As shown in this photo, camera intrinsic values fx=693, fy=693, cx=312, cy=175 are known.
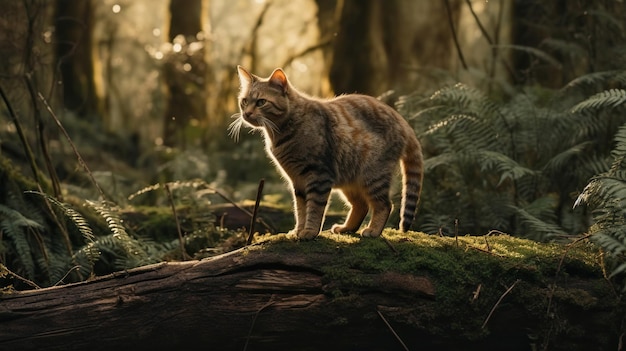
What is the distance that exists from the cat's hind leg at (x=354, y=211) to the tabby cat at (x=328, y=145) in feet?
0.04

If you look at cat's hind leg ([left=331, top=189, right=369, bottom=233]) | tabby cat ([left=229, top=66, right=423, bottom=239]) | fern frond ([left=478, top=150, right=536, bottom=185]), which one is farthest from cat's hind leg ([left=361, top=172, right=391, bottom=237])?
fern frond ([left=478, top=150, right=536, bottom=185])

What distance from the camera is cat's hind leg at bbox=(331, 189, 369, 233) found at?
6.17 metres

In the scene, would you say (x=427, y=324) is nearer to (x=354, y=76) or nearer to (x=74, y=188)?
(x=74, y=188)

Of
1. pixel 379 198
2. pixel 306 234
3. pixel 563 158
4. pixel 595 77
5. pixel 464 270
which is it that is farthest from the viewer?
pixel 595 77

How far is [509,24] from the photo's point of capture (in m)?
11.8

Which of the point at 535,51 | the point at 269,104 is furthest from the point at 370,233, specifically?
the point at 535,51

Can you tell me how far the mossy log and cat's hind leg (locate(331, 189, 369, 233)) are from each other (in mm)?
1301

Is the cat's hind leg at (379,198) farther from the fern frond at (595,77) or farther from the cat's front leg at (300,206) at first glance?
the fern frond at (595,77)

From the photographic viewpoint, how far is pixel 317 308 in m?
4.61

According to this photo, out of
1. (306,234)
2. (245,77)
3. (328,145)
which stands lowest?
(306,234)

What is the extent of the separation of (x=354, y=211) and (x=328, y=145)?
75 cm

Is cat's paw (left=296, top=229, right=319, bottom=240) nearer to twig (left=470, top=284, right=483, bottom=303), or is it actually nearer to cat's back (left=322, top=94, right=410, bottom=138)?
cat's back (left=322, top=94, right=410, bottom=138)

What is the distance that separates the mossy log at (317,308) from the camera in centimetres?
460

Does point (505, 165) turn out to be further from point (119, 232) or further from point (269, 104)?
point (119, 232)
